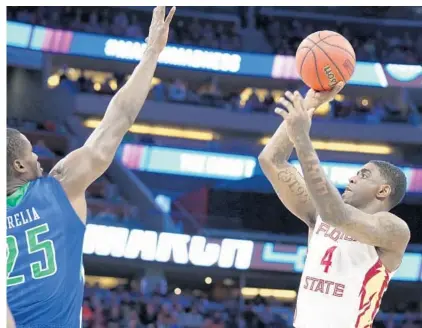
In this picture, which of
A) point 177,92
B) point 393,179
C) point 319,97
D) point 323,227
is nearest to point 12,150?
point 319,97

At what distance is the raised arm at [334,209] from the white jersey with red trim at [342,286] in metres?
0.13

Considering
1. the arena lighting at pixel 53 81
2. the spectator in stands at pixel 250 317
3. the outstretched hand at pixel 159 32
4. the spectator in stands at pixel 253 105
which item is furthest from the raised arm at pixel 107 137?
the arena lighting at pixel 53 81

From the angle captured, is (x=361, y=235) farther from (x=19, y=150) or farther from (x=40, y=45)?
(x=40, y=45)

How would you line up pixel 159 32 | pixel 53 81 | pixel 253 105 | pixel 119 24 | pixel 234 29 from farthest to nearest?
pixel 234 29 < pixel 119 24 < pixel 53 81 < pixel 253 105 < pixel 159 32

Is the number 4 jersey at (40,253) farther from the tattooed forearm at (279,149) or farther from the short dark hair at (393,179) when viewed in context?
the short dark hair at (393,179)

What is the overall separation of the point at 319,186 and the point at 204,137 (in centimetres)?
2053

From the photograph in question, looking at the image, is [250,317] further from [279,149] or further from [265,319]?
[279,149]

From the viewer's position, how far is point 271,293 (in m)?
22.9

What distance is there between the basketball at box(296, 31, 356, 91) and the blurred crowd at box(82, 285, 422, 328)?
11.0 metres

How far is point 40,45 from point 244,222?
7.43m

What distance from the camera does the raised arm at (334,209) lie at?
4.46 m

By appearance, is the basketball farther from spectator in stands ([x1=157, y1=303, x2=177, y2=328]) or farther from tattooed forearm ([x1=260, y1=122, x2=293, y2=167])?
spectator in stands ([x1=157, y1=303, x2=177, y2=328])

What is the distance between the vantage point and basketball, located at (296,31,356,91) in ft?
17.1

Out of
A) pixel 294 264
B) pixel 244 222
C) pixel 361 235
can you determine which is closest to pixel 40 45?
pixel 244 222
